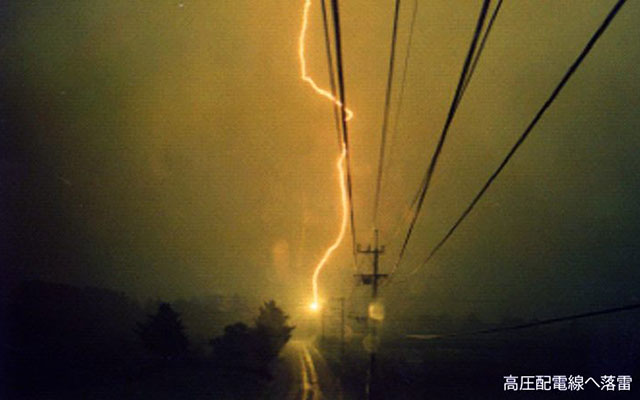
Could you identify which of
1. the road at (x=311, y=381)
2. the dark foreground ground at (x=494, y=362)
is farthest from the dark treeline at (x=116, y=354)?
the dark foreground ground at (x=494, y=362)

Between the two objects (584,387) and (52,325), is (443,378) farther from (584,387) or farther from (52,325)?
(52,325)

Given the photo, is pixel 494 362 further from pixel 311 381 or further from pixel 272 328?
pixel 272 328

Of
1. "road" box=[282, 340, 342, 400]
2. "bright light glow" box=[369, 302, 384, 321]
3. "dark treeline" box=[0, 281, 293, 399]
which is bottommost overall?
"road" box=[282, 340, 342, 400]

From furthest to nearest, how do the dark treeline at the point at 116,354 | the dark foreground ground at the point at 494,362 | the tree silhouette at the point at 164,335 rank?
the tree silhouette at the point at 164,335, the dark foreground ground at the point at 494,362, the dark treeline at the point at 116,354

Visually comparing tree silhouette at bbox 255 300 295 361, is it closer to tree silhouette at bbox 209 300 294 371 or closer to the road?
tree silhouette at bbox 209 300 294 371

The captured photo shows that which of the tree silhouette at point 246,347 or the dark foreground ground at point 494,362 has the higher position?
the tree silhouette at point 246,347

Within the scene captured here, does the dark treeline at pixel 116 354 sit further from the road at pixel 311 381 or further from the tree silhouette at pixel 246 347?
the road at pixel 311 381

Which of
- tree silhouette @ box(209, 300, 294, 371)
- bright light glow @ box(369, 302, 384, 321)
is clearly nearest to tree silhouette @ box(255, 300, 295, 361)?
tree silhouette @ box(209, 300, 294, 371)

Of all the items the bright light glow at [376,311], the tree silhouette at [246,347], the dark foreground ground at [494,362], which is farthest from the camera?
the tree silhouette at [246,347]
